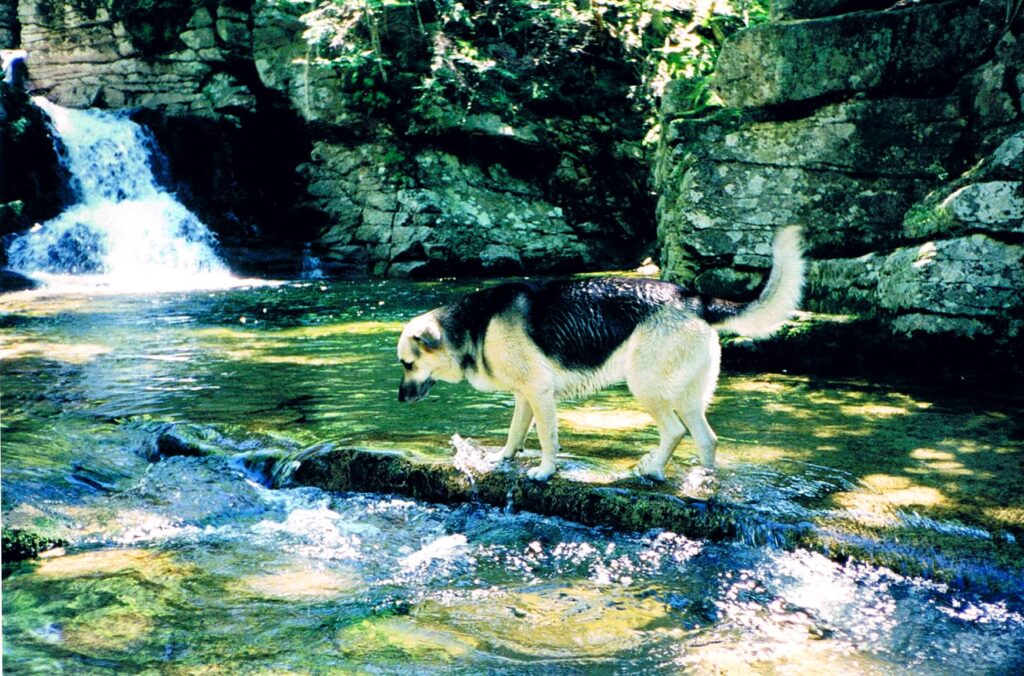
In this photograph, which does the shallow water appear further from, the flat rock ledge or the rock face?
the rock face

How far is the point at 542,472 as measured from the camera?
19.1 feet

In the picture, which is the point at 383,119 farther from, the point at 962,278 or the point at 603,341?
the point at 603,341

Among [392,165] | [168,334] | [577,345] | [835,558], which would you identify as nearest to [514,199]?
[392,165]

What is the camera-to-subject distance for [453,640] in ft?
13.5

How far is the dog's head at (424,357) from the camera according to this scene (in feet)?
20.1

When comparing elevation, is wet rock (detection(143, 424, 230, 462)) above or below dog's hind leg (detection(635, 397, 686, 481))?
below

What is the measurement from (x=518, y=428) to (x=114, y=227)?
17362 millimetres

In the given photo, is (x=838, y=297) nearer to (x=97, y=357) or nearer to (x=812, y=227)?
(x=812, y=227)

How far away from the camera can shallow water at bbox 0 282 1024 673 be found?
3.96 metres

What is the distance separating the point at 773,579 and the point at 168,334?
34.0 ft

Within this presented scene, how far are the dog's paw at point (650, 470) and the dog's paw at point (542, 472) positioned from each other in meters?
0.56

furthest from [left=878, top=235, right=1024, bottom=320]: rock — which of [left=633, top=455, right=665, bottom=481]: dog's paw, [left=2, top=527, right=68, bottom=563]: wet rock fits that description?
[left=2, top=527, right=68, bottom=563]: wet rock

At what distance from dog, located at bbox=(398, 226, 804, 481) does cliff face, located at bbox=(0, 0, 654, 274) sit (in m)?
14.7

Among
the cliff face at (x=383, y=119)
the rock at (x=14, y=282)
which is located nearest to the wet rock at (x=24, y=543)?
the rock at (x=14, y=282)
